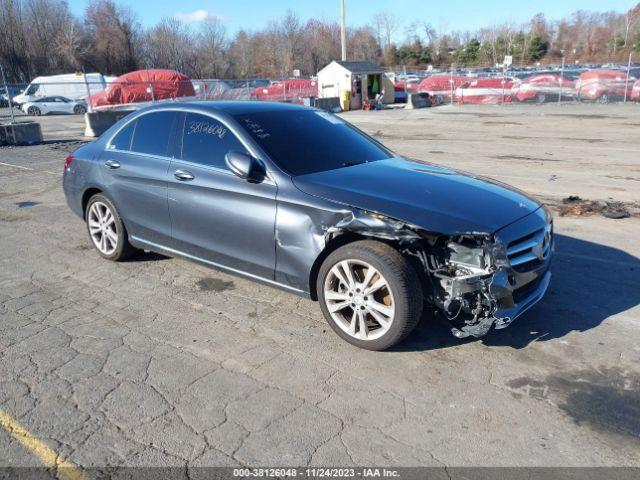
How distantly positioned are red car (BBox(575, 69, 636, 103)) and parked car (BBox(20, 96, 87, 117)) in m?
30.3

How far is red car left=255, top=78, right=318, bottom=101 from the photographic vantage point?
105 ft

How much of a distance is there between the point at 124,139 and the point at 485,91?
30.2 m

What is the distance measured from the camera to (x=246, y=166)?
4.08 m

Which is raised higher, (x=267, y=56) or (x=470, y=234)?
(x=267, y=56)

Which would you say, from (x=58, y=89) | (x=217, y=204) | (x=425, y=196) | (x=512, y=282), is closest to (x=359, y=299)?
(x=425, y=196)

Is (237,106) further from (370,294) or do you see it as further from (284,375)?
(284,375)

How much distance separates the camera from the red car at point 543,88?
94.7ft

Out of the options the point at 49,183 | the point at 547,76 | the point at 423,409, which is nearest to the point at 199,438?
the point at 423,409

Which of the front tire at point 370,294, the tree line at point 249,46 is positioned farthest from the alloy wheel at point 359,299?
the tree line at point 249,46

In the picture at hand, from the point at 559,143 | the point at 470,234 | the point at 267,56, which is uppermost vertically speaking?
the point at 267,56

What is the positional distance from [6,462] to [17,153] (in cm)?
1450

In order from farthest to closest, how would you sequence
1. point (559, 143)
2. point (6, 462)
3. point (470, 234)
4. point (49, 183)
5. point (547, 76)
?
point (547, 76)
point (559, 143)
point (49, 183)
point (470, 234)
point (6, 462)

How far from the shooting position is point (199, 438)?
9.50 feet

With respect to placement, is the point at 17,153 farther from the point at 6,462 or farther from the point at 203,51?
the point at 203,51
